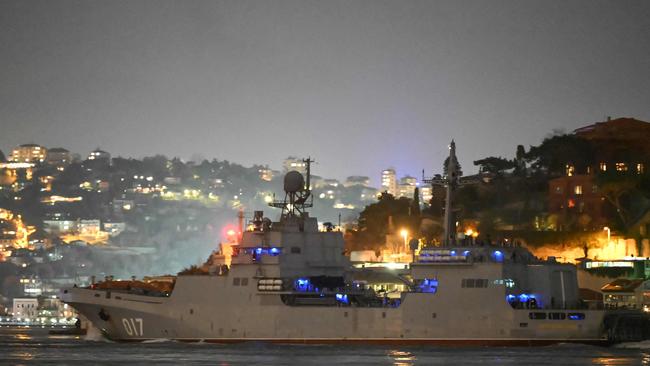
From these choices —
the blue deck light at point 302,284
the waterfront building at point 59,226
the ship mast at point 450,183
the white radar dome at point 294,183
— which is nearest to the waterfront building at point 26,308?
the white radar dome at point 294,183

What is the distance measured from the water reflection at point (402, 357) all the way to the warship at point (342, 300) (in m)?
1.47

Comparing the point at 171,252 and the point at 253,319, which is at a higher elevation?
the point at 171,252

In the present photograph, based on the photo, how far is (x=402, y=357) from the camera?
40.5 m

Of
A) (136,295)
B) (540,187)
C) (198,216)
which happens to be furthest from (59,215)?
(136,295)

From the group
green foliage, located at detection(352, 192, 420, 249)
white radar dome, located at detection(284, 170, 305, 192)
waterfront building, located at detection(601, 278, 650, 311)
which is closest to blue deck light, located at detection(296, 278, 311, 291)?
white radar dome, located at detection(284, 170, 305, 192)

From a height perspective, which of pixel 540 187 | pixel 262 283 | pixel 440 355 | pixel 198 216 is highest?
pixel 198 216

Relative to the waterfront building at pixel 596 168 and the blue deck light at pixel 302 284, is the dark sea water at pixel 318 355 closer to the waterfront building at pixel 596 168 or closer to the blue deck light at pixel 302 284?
the blue deck light at pixel 302 284

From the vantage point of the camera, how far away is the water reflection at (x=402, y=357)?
126ft

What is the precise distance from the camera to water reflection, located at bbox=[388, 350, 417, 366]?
126 feet

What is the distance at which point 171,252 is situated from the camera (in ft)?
550

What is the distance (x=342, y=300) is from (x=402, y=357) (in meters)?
5.21

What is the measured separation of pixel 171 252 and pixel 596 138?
101 metres

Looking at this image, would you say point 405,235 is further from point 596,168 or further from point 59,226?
point 59,226

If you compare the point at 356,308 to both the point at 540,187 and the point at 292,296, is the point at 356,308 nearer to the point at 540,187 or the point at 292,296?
the point at 292,296
